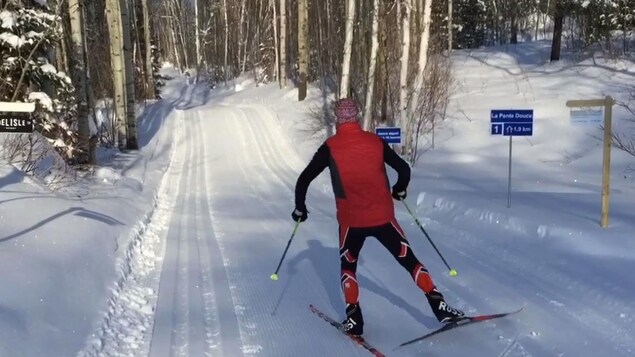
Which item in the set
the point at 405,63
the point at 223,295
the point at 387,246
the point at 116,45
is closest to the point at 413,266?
the point at 387,246

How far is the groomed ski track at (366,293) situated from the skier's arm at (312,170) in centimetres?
122

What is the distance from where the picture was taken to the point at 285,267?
8289 mm

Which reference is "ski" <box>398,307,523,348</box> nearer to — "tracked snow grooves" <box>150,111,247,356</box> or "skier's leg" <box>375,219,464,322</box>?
"skier's leg" <box>375,219,464,322</box>

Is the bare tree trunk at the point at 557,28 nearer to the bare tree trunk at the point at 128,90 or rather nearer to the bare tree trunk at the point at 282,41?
Answer: the bare tree trunk at the point at 282,41

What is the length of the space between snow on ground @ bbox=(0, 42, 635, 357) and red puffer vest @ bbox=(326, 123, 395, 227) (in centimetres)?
112

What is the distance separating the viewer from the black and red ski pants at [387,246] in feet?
17.6

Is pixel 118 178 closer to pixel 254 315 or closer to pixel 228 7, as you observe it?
pixel 254 315

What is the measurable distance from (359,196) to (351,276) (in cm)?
74

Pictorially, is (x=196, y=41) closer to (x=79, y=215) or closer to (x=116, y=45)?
(x=116, y=45)

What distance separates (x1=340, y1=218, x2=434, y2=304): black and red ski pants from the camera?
5359mm

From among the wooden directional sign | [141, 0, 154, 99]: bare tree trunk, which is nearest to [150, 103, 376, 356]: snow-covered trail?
the wooden directional sign

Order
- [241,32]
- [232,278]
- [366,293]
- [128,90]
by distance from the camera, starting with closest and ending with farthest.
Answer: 1. [366,293]
2. [232,278]
3. [128,90]
4. [241,32]

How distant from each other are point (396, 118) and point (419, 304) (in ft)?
56.2

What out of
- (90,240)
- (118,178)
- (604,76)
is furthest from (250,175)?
(604,76)
